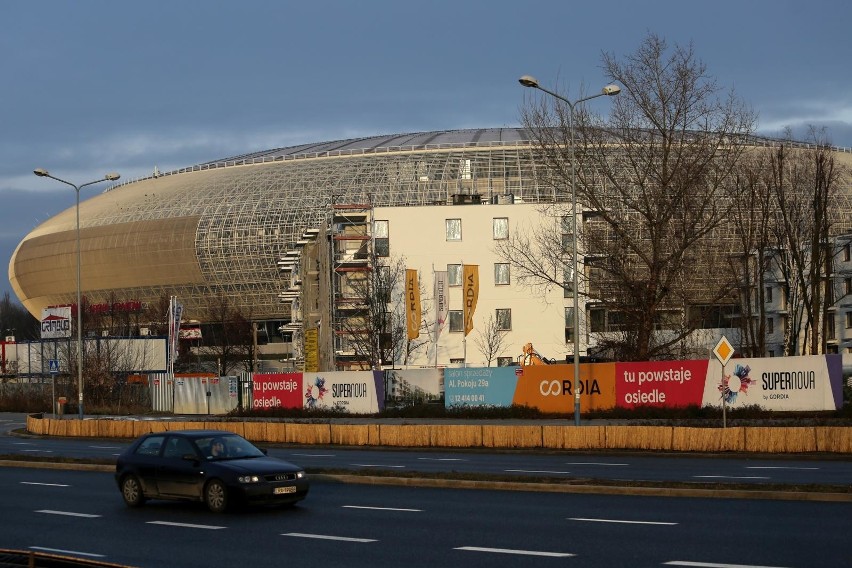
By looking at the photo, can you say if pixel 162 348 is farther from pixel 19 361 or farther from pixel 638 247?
pixel 638 247

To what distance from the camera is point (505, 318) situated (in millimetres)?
86312

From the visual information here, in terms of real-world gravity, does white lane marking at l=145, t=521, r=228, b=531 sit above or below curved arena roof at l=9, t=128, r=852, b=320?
below

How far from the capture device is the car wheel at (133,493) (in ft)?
70.9

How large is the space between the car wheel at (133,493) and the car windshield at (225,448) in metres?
1.50

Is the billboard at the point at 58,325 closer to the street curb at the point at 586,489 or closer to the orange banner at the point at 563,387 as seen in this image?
the orange banner at the point at 563,387

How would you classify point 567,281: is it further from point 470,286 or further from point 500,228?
point 500,228

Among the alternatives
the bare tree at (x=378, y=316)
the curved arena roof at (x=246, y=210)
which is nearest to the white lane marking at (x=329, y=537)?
the bare tree at (x=378, y=316)

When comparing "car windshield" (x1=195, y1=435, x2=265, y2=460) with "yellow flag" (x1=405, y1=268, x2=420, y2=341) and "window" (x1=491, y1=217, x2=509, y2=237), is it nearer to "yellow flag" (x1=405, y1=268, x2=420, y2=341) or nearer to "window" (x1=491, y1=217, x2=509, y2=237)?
"yellow flag" (x1=405, y1=268, x2=420, y2=341)

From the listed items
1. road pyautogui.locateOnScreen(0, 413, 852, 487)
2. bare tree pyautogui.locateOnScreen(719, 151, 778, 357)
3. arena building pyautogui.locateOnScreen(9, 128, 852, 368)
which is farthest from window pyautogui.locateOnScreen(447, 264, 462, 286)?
road pyautogui.locateOnScreen(0, 413, 852, 487)

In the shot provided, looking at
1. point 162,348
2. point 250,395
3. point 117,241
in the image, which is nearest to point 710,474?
point 250,395

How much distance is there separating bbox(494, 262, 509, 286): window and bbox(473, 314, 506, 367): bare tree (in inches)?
101

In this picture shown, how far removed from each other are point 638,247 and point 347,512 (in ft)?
106

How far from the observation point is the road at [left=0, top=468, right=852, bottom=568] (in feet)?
47.3

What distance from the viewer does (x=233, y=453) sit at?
69.2 ft
